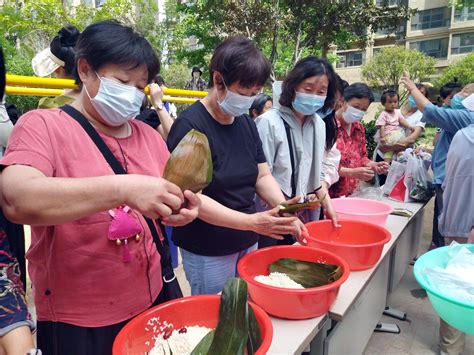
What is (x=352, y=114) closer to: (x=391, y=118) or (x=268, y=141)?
(x=268, y=141)

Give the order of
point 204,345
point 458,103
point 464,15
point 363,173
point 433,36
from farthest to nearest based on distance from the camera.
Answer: point 433,36 < point 464,15 < point 363,173 < point 458,103 < point 204,345

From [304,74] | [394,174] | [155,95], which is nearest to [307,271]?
[304,74]

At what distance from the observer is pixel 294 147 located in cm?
230

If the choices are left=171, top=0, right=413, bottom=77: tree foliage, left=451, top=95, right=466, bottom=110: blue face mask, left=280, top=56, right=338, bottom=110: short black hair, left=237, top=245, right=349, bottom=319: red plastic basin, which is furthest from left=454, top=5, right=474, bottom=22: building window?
left=237, top=245, right=349, bottom=319: red plastic basin

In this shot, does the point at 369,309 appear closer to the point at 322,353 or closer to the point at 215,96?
the point at 322,353

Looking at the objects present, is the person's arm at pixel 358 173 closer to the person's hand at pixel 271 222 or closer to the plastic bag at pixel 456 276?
the plastic bag at pixel 456 276

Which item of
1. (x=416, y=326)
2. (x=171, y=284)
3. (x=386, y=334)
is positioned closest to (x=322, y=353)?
(x=171, y=284)

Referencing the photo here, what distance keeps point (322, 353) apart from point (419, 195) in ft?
7.64

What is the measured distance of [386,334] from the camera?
3.03 m

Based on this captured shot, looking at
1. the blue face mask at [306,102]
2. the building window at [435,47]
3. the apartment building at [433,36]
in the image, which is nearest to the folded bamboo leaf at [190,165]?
the blue face mask at [306,102]

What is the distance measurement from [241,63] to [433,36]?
3272 centimetres

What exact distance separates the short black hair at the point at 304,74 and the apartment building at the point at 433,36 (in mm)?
26669

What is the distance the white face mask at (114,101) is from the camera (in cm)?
117

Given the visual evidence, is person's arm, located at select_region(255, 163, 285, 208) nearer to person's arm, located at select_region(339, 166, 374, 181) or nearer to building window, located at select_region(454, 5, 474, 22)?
person's arm, located at select_region(339, 166, 374, 181)
